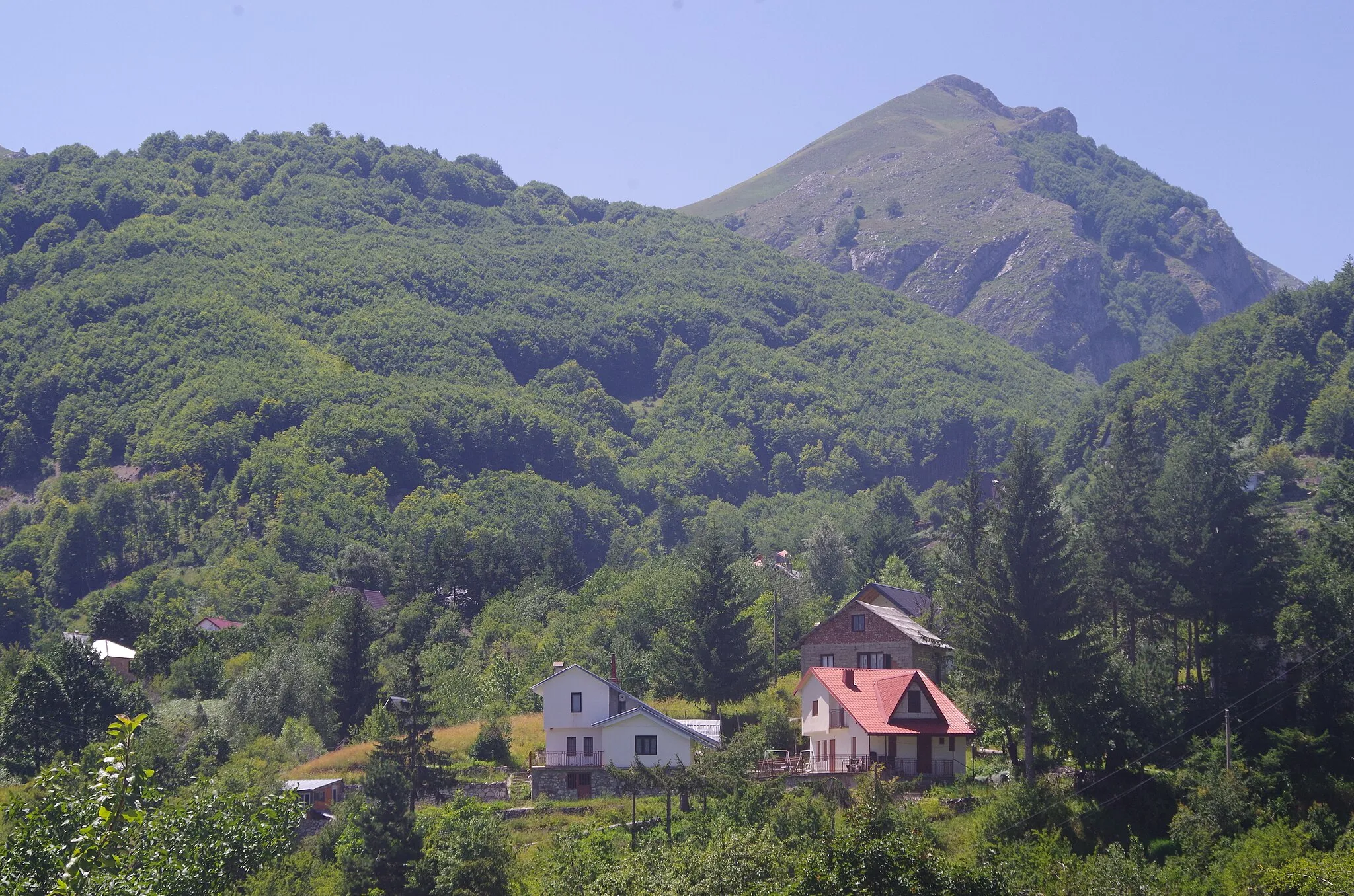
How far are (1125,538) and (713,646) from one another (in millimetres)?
19246

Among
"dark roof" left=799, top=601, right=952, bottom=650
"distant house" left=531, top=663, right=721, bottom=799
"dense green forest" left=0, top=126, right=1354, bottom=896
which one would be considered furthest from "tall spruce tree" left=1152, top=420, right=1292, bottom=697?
"distant house" left=531, top=663, right=721, bottom=799

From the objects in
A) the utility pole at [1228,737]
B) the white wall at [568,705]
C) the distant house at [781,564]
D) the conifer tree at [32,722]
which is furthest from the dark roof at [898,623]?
the conifer tree at [32,722]

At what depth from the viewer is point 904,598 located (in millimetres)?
74000

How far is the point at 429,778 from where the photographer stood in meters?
54.4

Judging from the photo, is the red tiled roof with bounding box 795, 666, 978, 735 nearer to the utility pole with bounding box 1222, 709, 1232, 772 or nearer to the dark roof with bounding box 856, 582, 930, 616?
the utility pole with bounding box 1222, 709, 1232, 772

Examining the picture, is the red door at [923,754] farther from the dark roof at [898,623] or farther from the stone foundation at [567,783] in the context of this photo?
the dark roof at [898,623]

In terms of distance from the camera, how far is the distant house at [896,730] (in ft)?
175

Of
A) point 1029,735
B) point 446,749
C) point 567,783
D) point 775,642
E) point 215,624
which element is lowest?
point 567,783

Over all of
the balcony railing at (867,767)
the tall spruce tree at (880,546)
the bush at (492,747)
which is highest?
the tall spruce tree at (880,546)

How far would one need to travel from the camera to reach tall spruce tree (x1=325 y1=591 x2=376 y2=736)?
7388 cm

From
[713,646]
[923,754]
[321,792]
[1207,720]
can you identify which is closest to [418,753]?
[321,792]

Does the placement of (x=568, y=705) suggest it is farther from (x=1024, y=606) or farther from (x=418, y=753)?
(x=1024, y=606)

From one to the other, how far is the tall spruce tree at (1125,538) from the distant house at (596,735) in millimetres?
17908

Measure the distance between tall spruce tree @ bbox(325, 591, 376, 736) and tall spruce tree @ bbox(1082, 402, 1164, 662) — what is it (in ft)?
122
